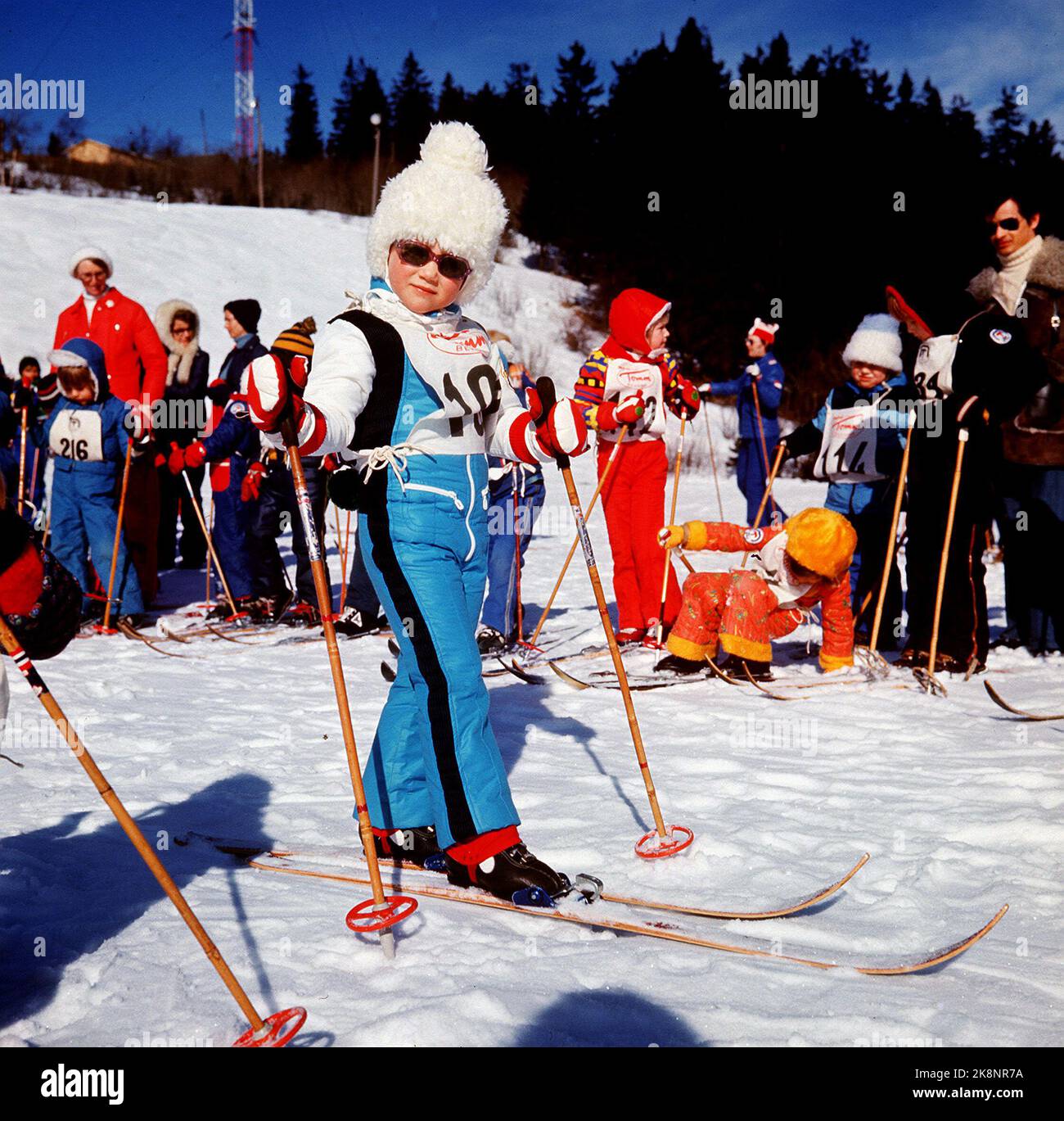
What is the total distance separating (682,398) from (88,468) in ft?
13.0

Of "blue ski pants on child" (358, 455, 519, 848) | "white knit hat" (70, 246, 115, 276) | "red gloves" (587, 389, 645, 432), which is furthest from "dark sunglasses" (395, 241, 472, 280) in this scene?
"white knit hat" (70, 246, 115, 276)

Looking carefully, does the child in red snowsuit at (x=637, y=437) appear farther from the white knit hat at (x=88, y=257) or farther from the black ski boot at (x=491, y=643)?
the white knit hat at (x=88, y=257)

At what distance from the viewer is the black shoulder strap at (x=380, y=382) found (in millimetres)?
2809

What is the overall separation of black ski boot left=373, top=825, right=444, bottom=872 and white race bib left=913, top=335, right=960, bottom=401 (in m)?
3.86

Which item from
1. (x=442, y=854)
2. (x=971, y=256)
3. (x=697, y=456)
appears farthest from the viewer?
(x=971, y=256)

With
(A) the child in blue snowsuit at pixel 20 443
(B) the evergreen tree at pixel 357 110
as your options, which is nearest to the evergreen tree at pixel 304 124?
(B) the evergreen tree at pixel 357 110

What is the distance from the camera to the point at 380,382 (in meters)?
2.81

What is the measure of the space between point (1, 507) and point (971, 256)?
882 inches

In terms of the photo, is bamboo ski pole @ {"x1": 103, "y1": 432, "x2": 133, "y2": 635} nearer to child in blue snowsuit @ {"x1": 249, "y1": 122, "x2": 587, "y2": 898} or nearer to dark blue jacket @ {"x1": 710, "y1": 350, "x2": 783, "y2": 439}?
child in blue snowsuit @ {"x1": 249, "y1": 122, "x2": 587, "y2": 898}

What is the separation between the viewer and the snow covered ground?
213 cm

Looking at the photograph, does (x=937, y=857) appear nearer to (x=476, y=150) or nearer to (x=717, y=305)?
(x=476, y=150)

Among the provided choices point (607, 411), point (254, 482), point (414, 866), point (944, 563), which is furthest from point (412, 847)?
point (254, 482)

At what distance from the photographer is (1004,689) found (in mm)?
5406
